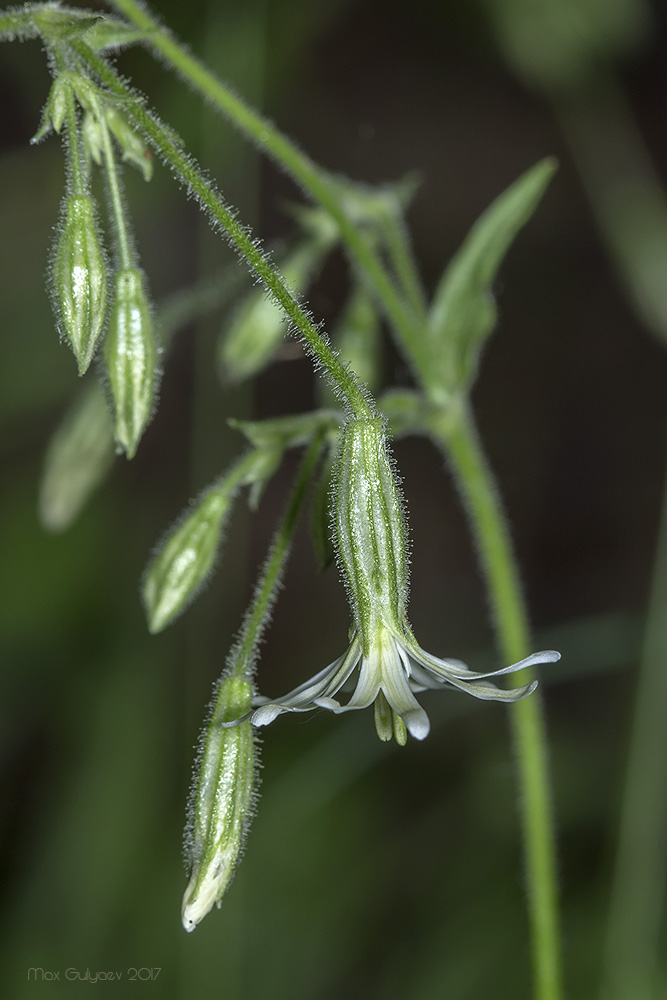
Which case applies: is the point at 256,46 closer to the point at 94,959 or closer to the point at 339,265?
the point at 339,265

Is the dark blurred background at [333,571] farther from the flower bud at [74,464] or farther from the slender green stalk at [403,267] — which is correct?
the flower bud at [74,464]

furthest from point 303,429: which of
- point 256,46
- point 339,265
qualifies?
point 339,265

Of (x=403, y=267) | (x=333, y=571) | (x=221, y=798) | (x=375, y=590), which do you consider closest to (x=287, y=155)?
(x=403, y=267)

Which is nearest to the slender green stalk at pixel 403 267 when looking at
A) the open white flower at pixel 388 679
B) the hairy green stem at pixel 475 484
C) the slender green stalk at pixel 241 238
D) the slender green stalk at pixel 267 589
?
the hairy green stem at pixel 475 484

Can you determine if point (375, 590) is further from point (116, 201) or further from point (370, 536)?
point (116, 201)

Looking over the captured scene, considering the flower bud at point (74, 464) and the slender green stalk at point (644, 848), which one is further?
the slender green stalk at point (644, 848)

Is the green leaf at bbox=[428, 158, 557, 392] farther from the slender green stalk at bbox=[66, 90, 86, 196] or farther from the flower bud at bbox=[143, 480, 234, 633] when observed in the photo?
the slender green stalk at bbox=[66, 90, 86, 196]
